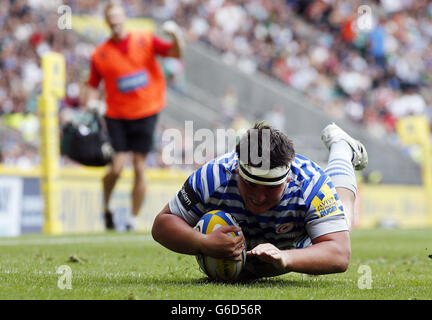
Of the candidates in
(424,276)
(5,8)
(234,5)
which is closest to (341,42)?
(234,5)

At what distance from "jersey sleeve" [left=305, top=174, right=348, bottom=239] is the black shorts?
554 cm

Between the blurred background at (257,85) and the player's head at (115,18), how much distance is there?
3306mm

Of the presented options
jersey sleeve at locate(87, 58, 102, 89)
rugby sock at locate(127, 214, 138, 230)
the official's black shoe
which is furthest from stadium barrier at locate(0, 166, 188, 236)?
jersey sleeve at locate(87, 58, 102, 89)

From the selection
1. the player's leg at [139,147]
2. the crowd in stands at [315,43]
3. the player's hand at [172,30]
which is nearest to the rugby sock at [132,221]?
the player's leg at [139,147]

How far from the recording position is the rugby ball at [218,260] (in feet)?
13.6

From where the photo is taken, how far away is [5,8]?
17.7 m

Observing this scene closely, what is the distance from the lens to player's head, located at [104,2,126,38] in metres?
9.34

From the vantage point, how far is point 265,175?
3820 millimetres

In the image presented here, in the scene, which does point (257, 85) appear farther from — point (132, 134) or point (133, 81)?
point (132, 134)

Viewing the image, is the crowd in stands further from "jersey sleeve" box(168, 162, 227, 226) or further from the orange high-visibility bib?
"jersey sleeve" box(168, 162, 227, 226)

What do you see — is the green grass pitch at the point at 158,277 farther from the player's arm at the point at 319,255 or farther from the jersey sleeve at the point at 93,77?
the jersey sleeve at the point at 93,77

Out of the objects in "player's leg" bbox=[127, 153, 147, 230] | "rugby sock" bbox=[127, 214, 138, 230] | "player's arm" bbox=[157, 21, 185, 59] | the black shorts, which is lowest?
"rugby sock" bbox=[127, 214, 138, 230]
